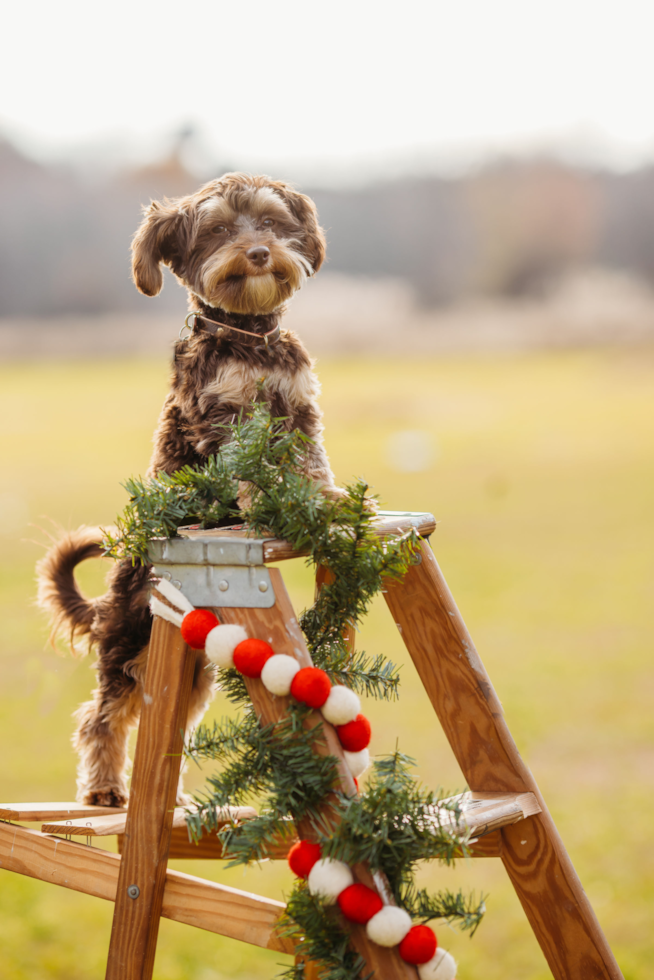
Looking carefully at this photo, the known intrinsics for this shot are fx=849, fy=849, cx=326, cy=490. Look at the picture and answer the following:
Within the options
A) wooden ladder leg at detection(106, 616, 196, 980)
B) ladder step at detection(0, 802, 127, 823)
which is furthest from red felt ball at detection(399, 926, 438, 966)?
ladder step at detection(0, 802, 127, 823)

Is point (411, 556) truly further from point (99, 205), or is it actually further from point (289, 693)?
point (99, 205)

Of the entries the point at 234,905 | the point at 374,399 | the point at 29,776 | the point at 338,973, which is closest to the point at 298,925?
the point at 338,973

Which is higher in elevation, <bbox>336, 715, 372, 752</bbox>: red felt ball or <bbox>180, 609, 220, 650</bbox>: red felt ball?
<bbox>180, 609, 220, 650</bbox>: red felt ball

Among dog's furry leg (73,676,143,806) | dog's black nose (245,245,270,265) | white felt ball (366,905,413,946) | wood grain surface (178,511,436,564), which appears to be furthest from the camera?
dog's furry leg (73,676,143,806)

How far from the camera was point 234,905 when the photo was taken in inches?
47.8

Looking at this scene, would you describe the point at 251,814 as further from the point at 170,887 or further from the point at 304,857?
the point at 304,857

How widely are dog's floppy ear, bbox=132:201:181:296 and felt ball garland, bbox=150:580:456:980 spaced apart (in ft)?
1.57

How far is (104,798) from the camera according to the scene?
145 cm

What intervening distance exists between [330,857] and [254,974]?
5.58 feet

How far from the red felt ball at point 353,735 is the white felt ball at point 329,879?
131 mm

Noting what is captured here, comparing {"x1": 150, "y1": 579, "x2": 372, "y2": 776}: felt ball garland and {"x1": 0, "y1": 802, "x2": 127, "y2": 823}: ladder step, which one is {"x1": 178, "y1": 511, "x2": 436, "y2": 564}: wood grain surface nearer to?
{"x1": 150, "y1": 579, "x2": 372, "y2": 776}: felt ball garland

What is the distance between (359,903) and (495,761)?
42cm

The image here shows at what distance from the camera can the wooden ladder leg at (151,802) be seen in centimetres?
113

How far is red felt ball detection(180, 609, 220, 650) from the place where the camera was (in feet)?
3.41
